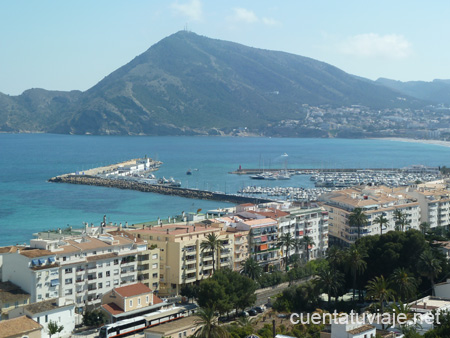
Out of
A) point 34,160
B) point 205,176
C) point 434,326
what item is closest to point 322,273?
point 434,326

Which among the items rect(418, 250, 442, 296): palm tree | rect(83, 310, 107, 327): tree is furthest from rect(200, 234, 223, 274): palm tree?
rect(418, 250, 442, 296): palm tree

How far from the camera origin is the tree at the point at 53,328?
23312 millimetres

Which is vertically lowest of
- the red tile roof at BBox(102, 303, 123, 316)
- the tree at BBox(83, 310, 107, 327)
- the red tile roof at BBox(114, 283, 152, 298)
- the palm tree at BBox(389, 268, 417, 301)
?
the tree at BBox(83, 310, 107, 327)

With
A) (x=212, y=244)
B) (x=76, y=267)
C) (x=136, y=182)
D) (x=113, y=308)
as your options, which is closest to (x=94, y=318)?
(x=113, y=308)

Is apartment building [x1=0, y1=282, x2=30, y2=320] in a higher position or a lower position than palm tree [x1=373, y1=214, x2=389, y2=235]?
lower

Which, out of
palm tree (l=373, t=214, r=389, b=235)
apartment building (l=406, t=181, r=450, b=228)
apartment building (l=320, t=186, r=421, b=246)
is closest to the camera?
palm tree (l=373, t=214, r=389, b=235)

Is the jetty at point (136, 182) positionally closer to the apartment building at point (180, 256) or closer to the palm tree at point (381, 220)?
the palm tree at point (381, 220)

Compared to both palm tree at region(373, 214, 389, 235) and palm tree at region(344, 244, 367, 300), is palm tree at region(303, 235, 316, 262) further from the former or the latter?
palm tree at region(344, 244, 367, 300)

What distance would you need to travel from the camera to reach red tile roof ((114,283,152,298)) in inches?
1064

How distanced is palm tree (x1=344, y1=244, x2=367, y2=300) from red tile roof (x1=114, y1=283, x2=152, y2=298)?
888 centimetres

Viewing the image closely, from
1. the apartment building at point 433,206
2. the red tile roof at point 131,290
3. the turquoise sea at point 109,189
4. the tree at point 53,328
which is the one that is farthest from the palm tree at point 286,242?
the turquoise sea at point 109,189

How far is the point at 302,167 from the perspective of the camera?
126312 mm

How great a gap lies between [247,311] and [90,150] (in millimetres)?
146390

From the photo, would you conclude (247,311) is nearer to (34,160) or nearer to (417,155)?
(34,160)
